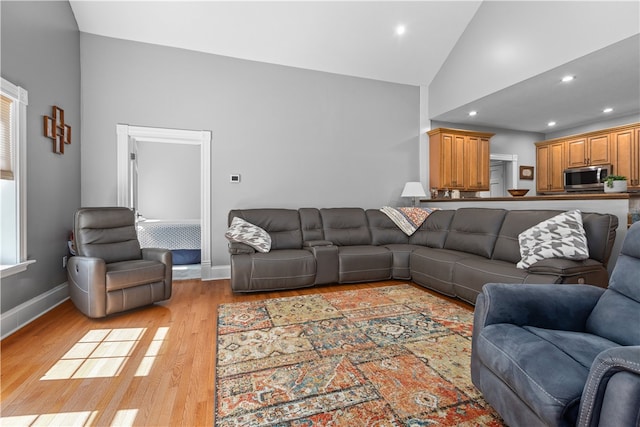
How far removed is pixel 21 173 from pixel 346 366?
3.04m

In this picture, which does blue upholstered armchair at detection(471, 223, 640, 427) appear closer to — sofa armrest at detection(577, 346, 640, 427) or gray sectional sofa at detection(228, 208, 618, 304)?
sofa armrest at detection(577, 346, 640, 427)

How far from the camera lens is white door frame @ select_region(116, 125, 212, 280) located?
3.88 meters

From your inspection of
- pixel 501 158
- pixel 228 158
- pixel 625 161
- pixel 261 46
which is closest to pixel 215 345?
pixel 228 158

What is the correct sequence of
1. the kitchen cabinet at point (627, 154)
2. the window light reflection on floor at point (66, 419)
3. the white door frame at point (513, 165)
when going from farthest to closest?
1. the white door frame at point (513, 165)
2. the kitchen cabinet at point (627, 154)
3. the window light reflection on floor at point (66, 419)

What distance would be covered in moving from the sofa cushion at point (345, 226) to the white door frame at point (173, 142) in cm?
163

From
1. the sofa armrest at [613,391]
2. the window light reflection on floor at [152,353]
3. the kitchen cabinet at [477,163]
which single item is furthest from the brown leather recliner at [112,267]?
the kitchen cabinet at [477,163]

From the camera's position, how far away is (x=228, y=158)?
433cm

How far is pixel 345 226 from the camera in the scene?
4.50m

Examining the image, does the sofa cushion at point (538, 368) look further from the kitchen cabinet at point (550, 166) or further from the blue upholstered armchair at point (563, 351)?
the kitchen cabinet at point (550, 166)

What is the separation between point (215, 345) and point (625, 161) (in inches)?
272

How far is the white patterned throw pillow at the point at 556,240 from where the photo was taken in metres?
2.57

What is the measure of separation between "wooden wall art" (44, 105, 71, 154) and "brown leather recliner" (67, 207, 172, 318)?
29.9 inches

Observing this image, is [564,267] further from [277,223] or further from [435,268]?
[277,223]

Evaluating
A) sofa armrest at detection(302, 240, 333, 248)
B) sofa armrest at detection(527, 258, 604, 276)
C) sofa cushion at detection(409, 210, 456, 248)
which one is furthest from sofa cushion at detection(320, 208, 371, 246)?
sofa armrest at detection(527, 258, 604, 276)
